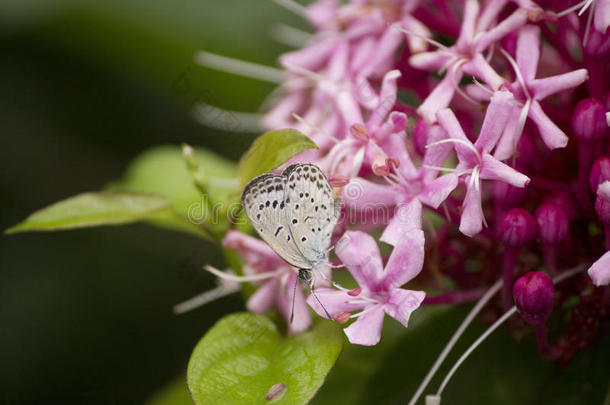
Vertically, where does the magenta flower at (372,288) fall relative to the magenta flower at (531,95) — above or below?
below

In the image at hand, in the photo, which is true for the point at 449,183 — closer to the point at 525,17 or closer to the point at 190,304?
the point at 525,17

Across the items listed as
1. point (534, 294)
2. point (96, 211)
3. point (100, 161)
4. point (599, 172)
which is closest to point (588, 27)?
point (599, 172)

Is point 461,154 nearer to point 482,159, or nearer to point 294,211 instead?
point 482,159

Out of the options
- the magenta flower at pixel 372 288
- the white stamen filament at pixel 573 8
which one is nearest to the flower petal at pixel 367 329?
the magenta flower at pixel 372 288

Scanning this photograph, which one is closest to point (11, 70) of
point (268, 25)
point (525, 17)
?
point (268, 25)

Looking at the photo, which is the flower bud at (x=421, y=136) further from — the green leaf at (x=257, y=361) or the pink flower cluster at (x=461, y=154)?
the green leaf at (x=257, y=361)
